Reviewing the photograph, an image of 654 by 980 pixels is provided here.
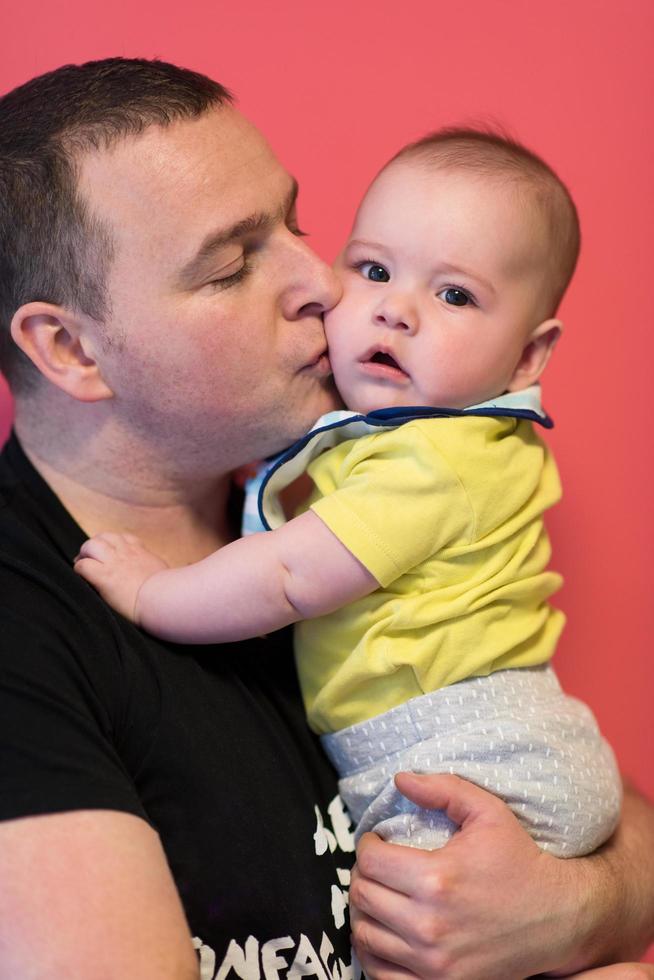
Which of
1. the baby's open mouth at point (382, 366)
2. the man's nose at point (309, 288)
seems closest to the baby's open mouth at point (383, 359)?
the baby's open mouth at point (382, 366)

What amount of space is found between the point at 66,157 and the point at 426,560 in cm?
81

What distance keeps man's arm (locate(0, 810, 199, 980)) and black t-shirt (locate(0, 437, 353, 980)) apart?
46 mm

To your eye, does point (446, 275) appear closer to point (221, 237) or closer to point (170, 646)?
point (221, 237)

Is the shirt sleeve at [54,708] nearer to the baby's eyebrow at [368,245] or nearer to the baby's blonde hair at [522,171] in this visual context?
the baby's eyebrow at [368,245]

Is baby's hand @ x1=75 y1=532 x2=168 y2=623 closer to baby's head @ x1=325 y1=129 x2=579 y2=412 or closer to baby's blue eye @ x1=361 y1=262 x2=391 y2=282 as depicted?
baby's head @ x1=325 y1=129 x2=579 y2=412

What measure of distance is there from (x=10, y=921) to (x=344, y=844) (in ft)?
2.00

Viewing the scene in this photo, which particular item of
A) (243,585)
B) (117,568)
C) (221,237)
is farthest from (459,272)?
(117,568)

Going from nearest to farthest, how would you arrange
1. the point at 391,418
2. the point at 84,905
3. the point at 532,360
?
1. the point at 84,905
2. the point at 391,418
3. the point at 532,360

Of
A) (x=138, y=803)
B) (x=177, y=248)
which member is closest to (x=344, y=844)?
(x=138, y=803)

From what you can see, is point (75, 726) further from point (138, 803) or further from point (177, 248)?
point (177, 248)

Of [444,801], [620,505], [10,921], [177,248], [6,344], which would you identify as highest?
[177,248]

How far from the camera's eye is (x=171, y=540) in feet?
6.35

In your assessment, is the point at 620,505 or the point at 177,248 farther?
the point at 620,505

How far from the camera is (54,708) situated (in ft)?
4.56
